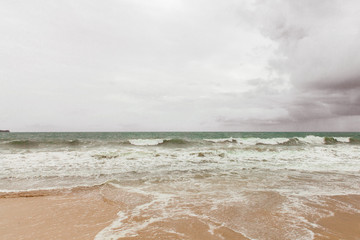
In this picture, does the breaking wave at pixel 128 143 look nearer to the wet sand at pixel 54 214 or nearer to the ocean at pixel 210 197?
the ocean at pixel 210 197

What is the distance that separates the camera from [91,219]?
4.78 meters

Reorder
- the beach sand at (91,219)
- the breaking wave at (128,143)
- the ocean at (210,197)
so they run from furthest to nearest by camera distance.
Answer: the breaking wave at (128,143)
the ocean at (210,197)
the beach sand at (91,219)

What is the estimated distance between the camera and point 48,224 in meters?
4.51

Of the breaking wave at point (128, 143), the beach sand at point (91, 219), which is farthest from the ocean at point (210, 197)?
the breaking wave at point (128, 143)

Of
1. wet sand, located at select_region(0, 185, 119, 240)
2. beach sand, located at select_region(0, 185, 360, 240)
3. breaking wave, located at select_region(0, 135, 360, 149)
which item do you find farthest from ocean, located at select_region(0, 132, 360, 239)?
breaking wave, located at select_region(0, 135, 360, 149)

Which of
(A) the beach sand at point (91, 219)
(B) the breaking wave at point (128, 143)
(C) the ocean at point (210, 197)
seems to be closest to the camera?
(A) the beach sand at point (91, 219)

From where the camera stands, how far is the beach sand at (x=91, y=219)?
4.05 m

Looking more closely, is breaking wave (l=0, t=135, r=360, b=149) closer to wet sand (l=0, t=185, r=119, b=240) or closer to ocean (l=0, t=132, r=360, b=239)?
ocean (l=0, t=132, r=360, b=239)

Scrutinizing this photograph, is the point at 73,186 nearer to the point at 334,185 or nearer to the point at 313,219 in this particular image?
the point at 313,219

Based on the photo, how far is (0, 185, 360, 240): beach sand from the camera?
4.05m

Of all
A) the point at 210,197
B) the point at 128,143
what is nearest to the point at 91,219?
the point at 210,197

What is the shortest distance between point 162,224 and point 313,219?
346 cm

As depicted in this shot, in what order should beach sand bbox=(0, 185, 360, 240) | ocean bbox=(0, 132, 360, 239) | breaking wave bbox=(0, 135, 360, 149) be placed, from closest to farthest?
1. beach sand bbox=(0, 185, 360, 240)
2. ocean bbox=(0, 132, 360, 239)
3. breaking wave bbox=(0, 135, 360, 149)

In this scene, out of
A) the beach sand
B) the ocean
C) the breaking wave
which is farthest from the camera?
the breaking wave
